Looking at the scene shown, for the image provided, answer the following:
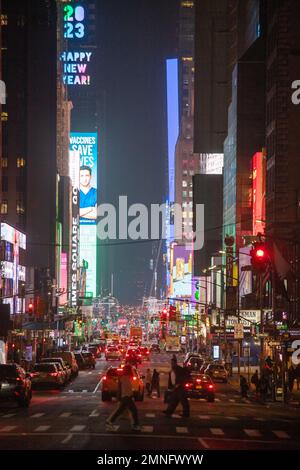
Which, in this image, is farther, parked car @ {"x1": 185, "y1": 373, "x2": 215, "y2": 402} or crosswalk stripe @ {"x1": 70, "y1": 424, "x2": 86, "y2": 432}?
parked car @ {"x1": 185, "y1": 373, "x2": 215, "y2": 402}

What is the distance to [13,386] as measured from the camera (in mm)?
38938

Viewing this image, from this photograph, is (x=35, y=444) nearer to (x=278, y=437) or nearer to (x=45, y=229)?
(x=278, y=437)

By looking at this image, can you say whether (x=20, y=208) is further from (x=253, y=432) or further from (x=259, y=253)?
(x=253, y=432)

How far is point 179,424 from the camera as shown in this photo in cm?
2906

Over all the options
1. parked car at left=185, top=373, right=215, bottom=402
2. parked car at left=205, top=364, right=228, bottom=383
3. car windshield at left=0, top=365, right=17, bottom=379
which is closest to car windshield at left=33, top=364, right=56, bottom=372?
parked car at left=185, top=373, right=215, bottom=402

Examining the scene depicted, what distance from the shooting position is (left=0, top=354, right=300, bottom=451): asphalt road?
22.3m

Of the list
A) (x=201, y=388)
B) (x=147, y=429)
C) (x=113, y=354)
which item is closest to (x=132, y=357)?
(x=113, y=354)

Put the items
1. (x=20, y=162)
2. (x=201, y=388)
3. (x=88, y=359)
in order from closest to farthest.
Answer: (x=201, y=388), (x=88, y=359), (x=20, y=162)

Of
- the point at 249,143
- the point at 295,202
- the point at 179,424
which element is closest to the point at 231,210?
the point at 249,143

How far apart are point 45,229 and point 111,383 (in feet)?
415

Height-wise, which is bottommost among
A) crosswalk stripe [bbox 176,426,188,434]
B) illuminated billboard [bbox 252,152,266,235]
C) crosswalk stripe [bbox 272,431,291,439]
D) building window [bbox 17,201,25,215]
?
crosswalk stripe [bbox 272,431,291,439]

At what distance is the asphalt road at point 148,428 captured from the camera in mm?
22312

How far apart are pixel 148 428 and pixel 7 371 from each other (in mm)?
13520

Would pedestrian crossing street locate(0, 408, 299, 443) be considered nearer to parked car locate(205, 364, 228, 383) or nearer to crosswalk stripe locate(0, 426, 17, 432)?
crosswalk stripe locate(0, 426, 17, 432)
